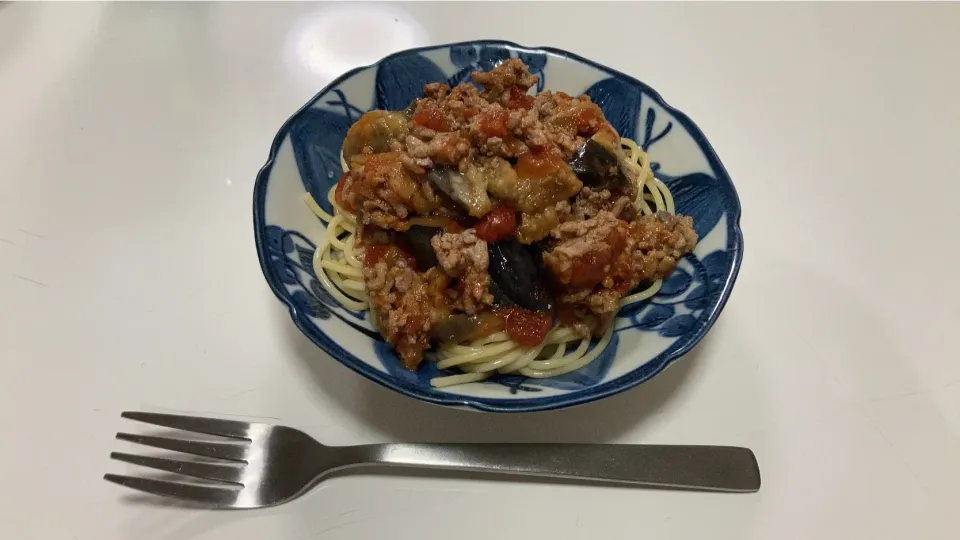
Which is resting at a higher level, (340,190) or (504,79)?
(504,79)

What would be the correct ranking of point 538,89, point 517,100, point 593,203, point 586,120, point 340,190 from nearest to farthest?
point 593,203, point 586,120, point 517,100, point 340,190, point 538,89

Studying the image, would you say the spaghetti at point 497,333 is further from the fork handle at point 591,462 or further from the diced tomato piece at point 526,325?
the fork handle at point 591,462

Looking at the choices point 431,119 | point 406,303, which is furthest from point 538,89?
point 406,303

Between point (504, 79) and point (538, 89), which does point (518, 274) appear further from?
point (538, 89)

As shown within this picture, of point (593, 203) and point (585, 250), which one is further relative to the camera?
point (593, 203)

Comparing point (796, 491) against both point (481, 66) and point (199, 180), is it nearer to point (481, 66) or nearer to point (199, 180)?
point (481, 66)

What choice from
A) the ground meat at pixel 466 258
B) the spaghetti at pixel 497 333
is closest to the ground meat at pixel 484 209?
the ground meat at pixel 466 258

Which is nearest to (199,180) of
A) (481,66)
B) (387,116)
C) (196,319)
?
(196,319)

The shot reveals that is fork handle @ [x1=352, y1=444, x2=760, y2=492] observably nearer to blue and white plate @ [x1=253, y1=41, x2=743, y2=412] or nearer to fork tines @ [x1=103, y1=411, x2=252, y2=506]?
blue and white plate @ [x1=253, y1=41, x2=743, y2=412]

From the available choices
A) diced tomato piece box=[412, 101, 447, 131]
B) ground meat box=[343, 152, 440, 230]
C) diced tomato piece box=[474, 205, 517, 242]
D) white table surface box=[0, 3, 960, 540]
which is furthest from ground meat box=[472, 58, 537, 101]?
white table surface box=[0, 3, 960, 540]
